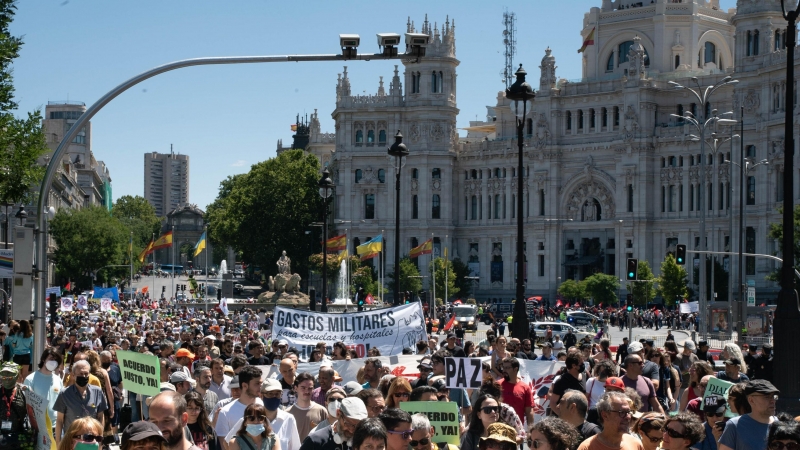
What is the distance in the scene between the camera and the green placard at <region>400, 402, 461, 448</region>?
449 inches

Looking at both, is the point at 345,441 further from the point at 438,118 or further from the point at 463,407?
the point at 438,118

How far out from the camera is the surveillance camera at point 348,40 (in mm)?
18609

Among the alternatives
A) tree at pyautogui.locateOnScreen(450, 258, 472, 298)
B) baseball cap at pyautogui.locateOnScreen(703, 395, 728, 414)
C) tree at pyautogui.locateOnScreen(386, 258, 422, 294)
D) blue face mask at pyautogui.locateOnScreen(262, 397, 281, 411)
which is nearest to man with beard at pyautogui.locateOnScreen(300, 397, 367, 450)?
blue face mask at pyautogui.locateOnScreen(262, 397, 281, 411)

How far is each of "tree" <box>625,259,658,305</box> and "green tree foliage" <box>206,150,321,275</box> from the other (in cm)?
3359

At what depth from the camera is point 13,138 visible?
89.1 feet

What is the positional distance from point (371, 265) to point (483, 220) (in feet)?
34.1

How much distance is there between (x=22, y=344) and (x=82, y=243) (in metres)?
84.6

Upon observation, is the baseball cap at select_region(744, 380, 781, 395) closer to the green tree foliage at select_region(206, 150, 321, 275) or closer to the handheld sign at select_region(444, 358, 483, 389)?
the handheld sign at select_region(444, 358, 483, 389)

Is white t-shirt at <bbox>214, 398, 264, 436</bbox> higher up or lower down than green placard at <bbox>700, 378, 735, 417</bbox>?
lower down

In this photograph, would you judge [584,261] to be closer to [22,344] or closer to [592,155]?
[592,155]

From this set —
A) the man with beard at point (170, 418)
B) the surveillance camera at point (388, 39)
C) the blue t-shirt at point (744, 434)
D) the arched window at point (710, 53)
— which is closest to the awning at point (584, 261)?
the arched window at point (710, 53)

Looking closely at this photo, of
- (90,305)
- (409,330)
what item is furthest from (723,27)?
(409,330)

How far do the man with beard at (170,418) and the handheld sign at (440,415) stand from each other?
2.53 meters

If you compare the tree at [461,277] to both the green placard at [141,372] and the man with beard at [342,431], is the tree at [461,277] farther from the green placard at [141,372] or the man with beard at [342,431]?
the man with beard at [342,431]
